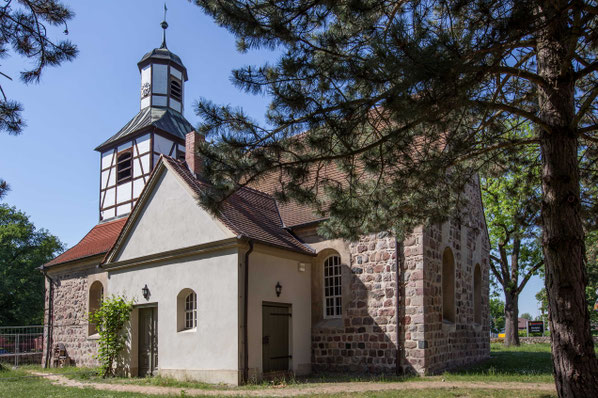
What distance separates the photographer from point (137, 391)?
36.5 feet

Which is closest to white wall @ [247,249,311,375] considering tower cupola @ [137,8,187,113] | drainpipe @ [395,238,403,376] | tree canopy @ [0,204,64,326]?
drainpipe @ [395,238,403,376]

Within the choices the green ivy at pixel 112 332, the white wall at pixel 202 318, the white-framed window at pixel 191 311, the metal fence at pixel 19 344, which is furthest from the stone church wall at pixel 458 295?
the metal fence at pixel 19 344

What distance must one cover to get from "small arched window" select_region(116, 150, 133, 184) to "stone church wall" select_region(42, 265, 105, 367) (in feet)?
18.2

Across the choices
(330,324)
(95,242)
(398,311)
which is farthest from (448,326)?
(95,242)

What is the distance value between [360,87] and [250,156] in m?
1.76

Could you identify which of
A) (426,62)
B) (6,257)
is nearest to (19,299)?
(6,257)

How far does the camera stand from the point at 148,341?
1469 centimetres

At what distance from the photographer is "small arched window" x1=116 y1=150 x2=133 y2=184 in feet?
80.1

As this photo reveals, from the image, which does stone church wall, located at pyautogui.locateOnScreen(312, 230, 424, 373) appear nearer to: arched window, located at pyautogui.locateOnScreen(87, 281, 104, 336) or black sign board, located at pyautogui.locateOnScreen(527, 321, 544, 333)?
arched window, located at pyautogui.locateOnScreen(87, 281, 104, 336)

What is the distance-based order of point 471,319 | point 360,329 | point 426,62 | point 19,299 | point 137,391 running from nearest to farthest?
point 426,62 < point 137,391 < point 360,329 < point 471,319 < point 19,299

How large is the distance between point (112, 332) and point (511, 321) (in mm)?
20364

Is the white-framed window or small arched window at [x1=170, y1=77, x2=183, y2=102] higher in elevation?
small arched window at [x1=170, y1=77, x2=183, y2=102]

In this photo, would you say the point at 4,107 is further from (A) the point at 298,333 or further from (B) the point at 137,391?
(A) the point at 298,333

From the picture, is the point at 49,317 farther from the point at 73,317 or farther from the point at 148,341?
the point at 148,341
